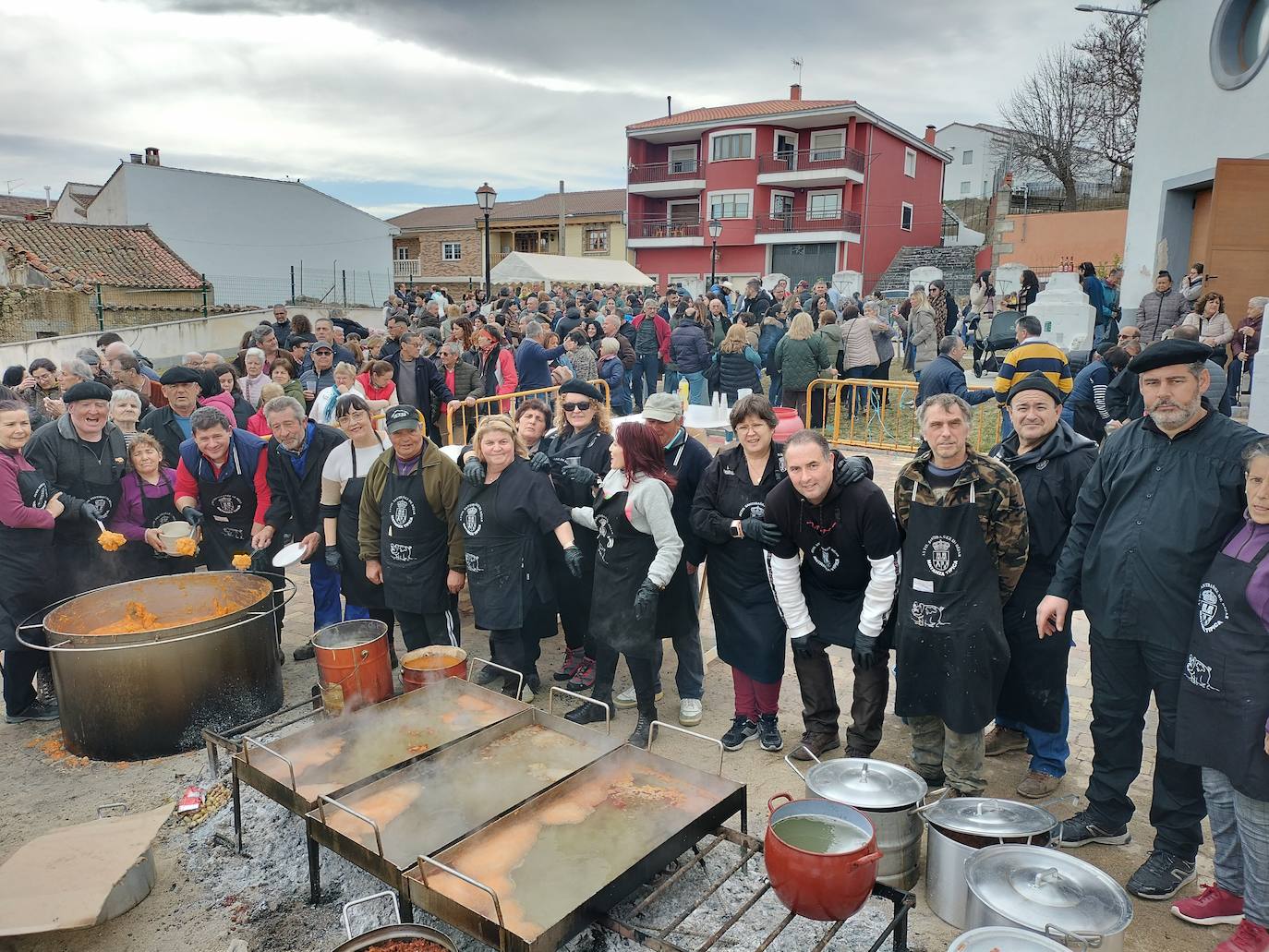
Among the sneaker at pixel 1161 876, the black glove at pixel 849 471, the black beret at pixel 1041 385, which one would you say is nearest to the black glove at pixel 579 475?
the black glove at pixel 849 471

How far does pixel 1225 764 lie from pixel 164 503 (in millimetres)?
6499

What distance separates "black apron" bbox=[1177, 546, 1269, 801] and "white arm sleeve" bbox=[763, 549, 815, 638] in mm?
1753

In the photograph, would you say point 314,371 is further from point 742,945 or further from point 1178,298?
point 1178,298

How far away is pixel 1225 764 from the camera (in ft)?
10.4

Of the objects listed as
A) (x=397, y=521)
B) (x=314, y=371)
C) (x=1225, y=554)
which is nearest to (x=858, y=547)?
(x=1225, y=554)

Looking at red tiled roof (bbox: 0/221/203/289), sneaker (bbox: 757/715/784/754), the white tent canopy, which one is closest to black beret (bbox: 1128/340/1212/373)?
sneaker (bbox: 757/715/784/754)

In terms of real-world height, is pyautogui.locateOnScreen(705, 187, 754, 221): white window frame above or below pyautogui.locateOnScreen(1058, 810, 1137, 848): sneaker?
above

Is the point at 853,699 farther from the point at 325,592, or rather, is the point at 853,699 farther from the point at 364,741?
the point at 325,592

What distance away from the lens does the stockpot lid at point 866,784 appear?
11.3ft

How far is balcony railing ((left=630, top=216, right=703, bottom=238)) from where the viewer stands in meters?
41.8

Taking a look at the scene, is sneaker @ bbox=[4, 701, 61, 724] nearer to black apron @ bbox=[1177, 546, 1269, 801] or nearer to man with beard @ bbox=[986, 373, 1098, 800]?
man with beard @ bbox=[986, 373, 1098, 800]

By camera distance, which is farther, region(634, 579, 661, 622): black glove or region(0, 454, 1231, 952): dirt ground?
region(634, 579, 661, 622): black glove

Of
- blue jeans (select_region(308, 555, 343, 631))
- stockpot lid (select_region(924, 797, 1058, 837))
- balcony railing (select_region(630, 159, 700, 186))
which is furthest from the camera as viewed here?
balcony railing (select_region(630, 159, 700, 186))

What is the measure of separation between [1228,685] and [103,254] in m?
29.5
